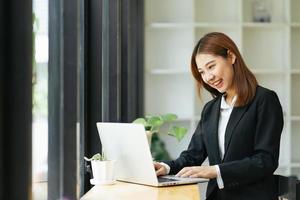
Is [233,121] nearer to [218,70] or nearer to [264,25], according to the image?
[218,70]

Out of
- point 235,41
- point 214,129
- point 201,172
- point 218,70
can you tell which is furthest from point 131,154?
point 235,41

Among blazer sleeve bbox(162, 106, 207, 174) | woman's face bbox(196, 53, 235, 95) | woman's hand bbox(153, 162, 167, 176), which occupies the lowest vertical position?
woman's hand bbox(153, 162, 167, 176)

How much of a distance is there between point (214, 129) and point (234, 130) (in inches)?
4.4

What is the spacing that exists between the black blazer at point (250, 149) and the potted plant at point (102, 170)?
1.36 ft

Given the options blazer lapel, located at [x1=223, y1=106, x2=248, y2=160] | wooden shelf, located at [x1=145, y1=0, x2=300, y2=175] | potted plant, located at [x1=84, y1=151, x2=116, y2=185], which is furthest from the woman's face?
wooden shelf, located at [x1=145, y1=0, x2=300, y2=175]

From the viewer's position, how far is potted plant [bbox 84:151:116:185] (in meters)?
2.00

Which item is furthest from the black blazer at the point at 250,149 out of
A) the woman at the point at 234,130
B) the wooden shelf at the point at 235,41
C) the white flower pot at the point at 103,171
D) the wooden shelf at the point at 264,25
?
the wooden shelf at the point at 264,25

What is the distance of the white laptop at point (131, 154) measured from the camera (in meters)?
1.89

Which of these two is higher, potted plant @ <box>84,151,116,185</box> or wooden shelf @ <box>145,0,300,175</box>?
wooden shelf @ <box>145,0,300,175</box>

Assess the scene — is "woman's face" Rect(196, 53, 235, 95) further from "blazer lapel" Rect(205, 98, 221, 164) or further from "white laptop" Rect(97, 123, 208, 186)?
"white laptop" Rect(97, 123, 208, 186)

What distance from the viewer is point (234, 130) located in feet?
6.71

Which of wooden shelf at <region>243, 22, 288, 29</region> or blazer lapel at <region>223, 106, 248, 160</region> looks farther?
wooden shelf at <region>243, 22, 288, 29</region>

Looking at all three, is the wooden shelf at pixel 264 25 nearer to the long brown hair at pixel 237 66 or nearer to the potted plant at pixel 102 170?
the long brown hair at pixel 237 66

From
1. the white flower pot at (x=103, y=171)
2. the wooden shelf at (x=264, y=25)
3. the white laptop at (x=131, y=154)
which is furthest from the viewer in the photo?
the wooden shelf at (x=264, y=25)
